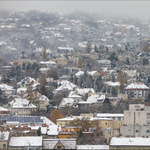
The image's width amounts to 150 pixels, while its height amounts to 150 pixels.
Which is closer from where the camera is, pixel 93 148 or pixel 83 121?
pixel 93 148

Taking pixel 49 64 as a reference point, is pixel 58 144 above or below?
above

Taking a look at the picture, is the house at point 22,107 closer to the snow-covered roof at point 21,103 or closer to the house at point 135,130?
the snow-covered roof at point 21,103

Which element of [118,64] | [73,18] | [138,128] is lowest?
[73,18]

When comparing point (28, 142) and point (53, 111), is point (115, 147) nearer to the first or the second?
point (28, 142)

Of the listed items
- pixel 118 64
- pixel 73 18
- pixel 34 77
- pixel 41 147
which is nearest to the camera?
pixel 41 147

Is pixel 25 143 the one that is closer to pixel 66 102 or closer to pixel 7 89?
pixel 66 102

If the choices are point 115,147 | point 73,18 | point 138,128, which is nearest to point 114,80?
point 138,128

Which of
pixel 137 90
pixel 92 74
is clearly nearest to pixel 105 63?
pixel 92 74
